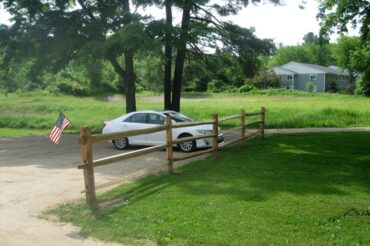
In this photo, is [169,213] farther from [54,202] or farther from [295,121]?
[295,121]

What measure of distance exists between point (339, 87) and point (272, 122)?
7874cm

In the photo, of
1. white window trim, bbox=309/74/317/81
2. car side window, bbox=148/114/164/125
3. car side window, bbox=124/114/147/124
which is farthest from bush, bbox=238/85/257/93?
car side window, bbox=148/114/164/125

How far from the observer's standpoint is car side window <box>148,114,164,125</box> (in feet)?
52.4

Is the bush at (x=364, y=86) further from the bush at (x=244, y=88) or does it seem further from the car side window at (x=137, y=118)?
the car side window at (x=137, y=118)

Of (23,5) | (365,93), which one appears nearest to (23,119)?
(23,5)

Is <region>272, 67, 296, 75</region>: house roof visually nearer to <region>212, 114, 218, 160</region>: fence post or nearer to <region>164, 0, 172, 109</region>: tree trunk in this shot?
<region>164, 0, 172, 109</region>: tree trunk

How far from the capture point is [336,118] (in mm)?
27250

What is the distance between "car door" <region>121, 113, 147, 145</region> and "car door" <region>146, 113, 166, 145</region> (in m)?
0.17

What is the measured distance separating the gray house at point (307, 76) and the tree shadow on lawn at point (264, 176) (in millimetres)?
80843

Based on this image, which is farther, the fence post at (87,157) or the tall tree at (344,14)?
the tall tree at (344,14)

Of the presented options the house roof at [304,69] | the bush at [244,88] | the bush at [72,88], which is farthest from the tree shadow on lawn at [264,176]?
the house roof at [304,69]

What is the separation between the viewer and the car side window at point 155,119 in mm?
15977

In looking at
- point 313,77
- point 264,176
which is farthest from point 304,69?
point 264,176

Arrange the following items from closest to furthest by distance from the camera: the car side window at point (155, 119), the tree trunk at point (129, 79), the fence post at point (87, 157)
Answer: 1. the fence post at point (87, 157)
2. the car side window at point (155, 119)
3. the tree trunk at point (129, 79)
